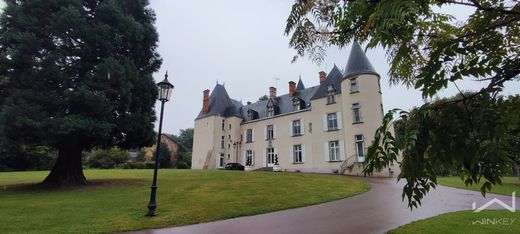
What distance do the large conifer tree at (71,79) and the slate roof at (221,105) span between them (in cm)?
2207

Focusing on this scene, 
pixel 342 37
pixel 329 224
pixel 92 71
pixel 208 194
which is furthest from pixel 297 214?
pixel 92 71

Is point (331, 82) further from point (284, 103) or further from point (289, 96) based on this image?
point (284, 103)

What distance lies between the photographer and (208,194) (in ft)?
39.5

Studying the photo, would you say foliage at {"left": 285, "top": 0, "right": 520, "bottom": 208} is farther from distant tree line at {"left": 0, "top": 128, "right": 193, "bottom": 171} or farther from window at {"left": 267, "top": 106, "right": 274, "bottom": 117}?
window at {"left": 267, "top": 106, "right": 274, "bottom": 117}

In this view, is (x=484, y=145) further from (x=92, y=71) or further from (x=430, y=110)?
(x=92, y=71)

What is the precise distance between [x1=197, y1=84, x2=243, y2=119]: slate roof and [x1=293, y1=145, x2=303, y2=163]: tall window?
9.89 m

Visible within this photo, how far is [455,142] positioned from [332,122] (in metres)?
27.7

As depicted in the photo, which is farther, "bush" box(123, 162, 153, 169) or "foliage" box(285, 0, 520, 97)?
"bush" box(123, 162, 153, 169)

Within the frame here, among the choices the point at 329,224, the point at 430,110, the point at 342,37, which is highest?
the point at 342,37

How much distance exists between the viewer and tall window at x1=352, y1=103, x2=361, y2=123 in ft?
87.2

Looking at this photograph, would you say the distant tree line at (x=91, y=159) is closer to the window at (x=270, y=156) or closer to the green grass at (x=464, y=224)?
the window at (x=270, y=156)

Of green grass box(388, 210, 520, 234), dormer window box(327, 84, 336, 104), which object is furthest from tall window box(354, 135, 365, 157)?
green grass box(388, 210, 520, 234)

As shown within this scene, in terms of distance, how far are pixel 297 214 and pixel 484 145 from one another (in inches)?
287

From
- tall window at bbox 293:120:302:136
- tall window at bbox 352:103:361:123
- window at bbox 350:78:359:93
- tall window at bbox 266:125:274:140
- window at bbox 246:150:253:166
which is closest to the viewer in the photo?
tall window at bbox 352:103:361:123
